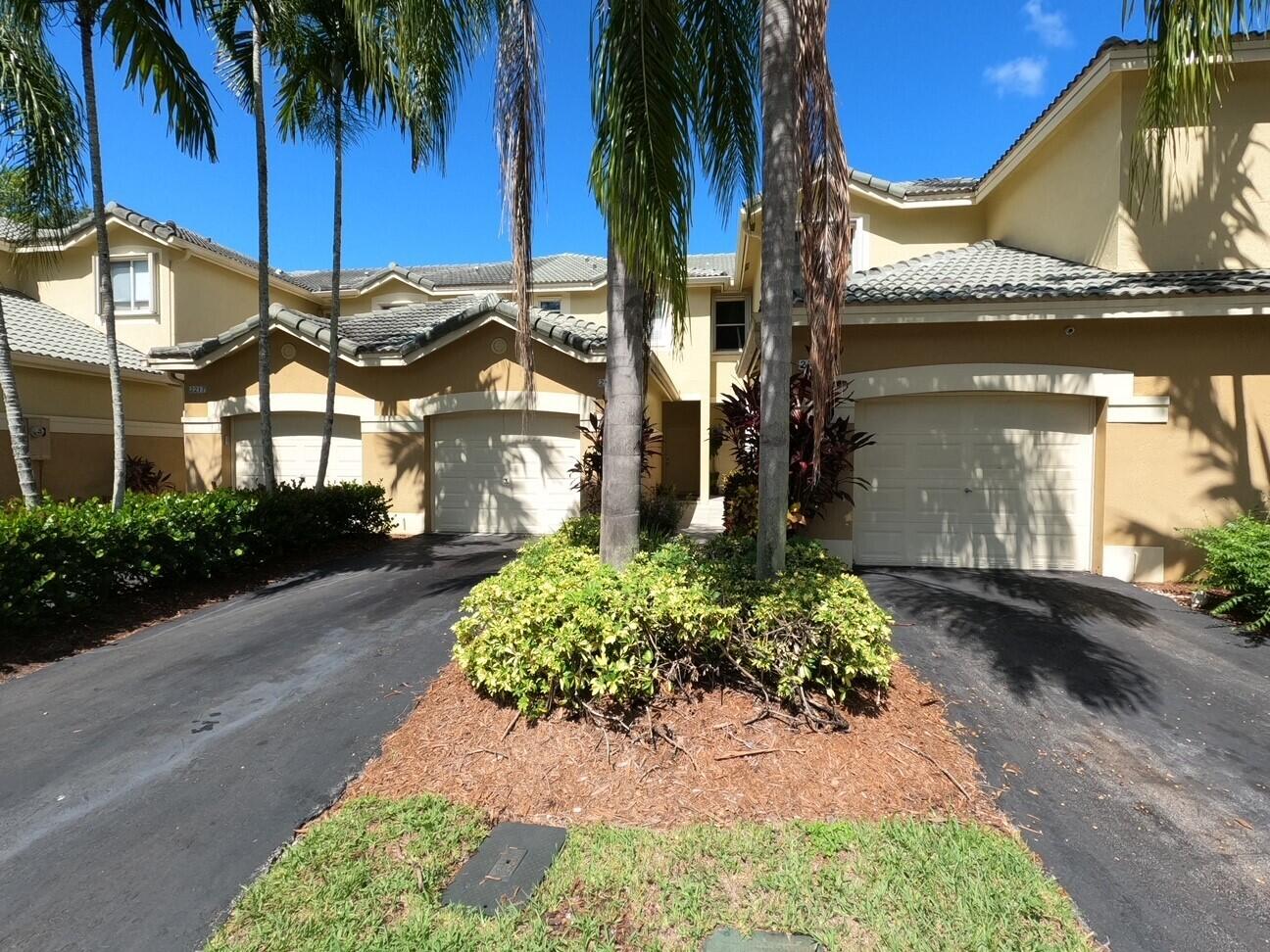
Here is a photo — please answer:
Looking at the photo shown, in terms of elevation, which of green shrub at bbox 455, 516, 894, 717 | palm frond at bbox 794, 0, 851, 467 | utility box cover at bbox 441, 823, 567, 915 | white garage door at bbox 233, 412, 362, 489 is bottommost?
utility box cover at bbox 441, 823, 567, 915

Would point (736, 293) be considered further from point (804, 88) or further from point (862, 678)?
point (862, 678)

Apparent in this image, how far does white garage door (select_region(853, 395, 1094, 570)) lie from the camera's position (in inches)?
322

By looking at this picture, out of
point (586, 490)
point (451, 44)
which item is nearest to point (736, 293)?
point (586, 490)

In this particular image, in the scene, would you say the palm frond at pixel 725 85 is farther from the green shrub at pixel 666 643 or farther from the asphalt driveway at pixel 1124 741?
the asphalt driveway at pixel 1124 741

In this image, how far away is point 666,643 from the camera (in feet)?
13.2

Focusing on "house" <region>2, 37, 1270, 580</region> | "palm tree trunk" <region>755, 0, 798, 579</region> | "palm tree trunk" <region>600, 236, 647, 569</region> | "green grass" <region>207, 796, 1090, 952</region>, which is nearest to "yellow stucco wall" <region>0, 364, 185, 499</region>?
"house" <region>2, 37, 1270, 580</region>

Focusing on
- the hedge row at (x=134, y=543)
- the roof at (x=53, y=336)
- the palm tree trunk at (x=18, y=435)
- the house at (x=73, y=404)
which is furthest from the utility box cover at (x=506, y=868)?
the roof at (x=53, y=336)

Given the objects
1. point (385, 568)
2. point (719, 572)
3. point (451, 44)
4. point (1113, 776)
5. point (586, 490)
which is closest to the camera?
point (1113, 776)

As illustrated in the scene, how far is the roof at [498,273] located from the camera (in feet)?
61.8

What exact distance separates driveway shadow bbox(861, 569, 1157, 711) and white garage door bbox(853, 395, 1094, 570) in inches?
16.2

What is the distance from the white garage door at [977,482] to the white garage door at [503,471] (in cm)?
544

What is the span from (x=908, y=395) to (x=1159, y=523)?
3608 millimetres

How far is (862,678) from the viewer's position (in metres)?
4.25

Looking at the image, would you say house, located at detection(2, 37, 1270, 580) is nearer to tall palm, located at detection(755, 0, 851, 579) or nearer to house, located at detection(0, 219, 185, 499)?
tall palm, located at detection(755, 0, 851, 579)
